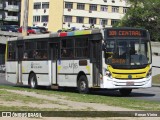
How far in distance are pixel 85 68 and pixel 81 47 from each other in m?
1.02

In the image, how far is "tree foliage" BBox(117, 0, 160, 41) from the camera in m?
70.7

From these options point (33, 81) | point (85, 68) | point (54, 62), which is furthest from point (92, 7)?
point (85, 68)

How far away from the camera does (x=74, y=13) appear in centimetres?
9800

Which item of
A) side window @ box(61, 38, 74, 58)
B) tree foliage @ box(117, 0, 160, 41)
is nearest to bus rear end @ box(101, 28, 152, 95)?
side window @ box(61, 38, 74, 58)

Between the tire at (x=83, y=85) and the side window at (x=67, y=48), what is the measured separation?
4.20 feet

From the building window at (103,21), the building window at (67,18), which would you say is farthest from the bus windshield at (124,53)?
the building window at (103,21)

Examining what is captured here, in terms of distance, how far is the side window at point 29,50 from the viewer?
2706cm

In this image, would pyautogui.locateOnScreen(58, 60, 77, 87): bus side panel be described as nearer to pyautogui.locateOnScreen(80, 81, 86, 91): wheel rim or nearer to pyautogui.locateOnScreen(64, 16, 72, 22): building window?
pyautogui.locateOnScreen(80, 81, 86, 91): wheel rim

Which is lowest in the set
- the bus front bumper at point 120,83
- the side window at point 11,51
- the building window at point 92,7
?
the bus front bumper at point 120,83

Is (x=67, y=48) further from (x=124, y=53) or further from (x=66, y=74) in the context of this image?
(x=124, y=53)

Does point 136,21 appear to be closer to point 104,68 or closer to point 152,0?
point 152,0

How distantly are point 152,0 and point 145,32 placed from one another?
4924 cm

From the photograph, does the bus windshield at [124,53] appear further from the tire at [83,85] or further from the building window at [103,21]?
the building window at [103,21]

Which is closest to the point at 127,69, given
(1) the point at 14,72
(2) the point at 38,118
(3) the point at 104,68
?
(3) the point at 104,68
